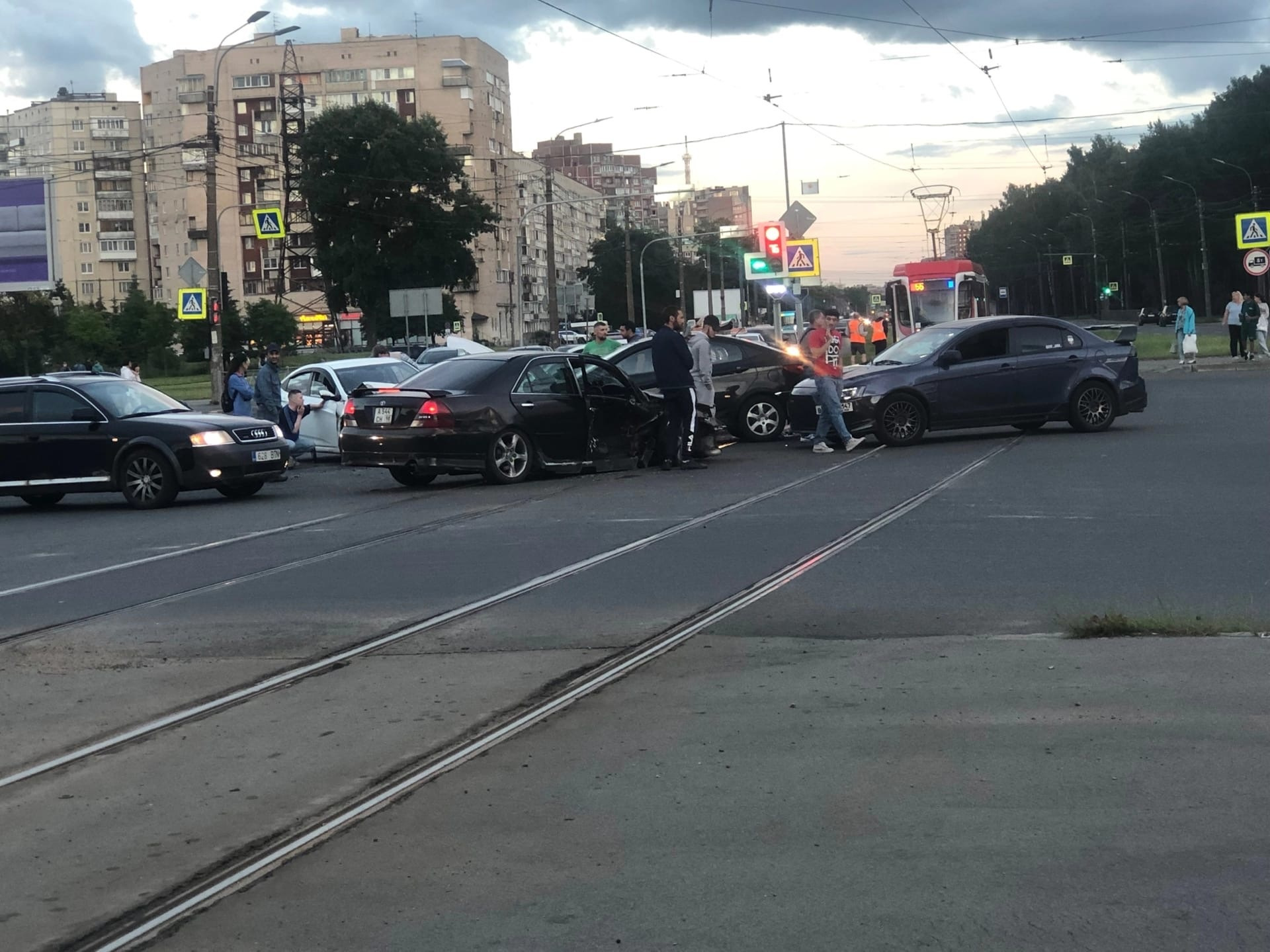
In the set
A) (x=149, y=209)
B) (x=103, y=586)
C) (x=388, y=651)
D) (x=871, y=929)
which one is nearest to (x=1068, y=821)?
(x=871, y=929)

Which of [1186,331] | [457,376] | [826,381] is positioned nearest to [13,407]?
[457,376]

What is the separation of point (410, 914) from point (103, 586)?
7.69 m

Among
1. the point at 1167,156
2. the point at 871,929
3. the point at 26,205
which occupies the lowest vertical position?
the point at 871,929

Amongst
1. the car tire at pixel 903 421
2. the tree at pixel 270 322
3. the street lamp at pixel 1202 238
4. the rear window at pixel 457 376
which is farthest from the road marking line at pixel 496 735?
the street lamp at pixel 1202 238

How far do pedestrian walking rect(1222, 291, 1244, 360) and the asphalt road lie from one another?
29260 millimetres

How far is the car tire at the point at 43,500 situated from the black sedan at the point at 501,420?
12.2 feet

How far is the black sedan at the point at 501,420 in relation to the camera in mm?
17828

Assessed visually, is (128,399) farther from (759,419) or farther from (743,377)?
(759,419)

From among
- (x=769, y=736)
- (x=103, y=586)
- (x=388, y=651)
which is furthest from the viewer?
(x=103, y=586)

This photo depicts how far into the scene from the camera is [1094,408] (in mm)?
21328

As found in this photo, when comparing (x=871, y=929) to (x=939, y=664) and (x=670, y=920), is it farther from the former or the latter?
(x=939, y=664)

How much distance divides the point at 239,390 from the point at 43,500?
531cm

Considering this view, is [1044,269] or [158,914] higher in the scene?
[1044,269]

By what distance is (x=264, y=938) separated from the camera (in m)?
4.17
